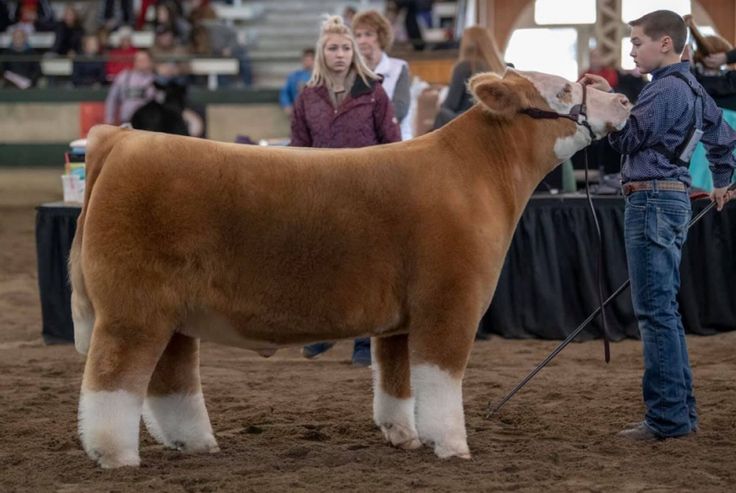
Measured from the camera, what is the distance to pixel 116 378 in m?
4.96

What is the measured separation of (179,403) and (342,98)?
2608 millimetres

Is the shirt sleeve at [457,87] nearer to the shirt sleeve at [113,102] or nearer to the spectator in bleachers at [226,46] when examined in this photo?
the shirt sleeve at [113,102]

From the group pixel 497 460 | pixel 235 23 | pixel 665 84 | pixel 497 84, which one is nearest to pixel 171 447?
pixel 497 460

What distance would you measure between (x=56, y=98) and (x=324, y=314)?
43.3 ft

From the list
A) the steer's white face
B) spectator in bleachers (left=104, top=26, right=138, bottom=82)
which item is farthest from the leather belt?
spectator in bleachers (left=104, top=26, right=138, bottom=82)

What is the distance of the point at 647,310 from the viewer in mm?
5629

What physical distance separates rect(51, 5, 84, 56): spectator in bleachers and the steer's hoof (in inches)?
597

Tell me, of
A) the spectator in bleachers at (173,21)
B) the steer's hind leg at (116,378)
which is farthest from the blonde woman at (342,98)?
the spectator in bleachers at (173,21)

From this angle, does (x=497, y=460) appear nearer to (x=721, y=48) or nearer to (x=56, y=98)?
(x=721, y=48)

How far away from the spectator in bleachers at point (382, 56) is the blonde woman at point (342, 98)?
1.07 meters

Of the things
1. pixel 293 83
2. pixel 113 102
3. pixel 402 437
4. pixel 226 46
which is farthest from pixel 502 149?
pixel 226 46

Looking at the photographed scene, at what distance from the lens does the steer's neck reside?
17.7 feet

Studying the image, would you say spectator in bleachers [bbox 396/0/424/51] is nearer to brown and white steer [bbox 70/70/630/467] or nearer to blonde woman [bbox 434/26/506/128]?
blonde woman [bbox 434/26/506/128]

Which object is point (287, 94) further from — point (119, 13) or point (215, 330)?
point (215, 330)
